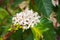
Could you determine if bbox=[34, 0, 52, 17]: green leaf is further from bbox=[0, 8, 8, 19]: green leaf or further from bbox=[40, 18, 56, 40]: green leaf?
bbox=[0, 8, 8, 19]: green leaf

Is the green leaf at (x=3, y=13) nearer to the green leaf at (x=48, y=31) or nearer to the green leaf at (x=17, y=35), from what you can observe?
the green leaf at (x=17, y=35)

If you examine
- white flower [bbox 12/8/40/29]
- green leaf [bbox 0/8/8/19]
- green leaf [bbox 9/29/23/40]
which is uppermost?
green leaf [bbox 0/8/8/19]

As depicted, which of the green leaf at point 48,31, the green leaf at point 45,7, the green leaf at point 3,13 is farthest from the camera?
the green leaf at point 3,13

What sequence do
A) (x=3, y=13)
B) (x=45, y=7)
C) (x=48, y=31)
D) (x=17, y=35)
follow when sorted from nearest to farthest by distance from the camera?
(x=45, y=7), (x=48, y=31), (x=17, y=35), (x=3, y=13)

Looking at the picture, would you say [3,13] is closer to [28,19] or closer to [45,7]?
[28,19]

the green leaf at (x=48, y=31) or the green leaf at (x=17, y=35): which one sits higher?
the green leaf at (x=17, y=35)

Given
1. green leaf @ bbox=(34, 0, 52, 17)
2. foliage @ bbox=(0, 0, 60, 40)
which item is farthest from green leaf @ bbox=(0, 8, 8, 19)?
green leaf @ bbox=(34, 0, 52, 17)

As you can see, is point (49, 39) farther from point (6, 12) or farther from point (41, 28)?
point (6, 12)

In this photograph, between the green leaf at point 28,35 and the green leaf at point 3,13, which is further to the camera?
the green leaf at point 3,13

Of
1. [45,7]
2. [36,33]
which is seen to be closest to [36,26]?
[36,33]

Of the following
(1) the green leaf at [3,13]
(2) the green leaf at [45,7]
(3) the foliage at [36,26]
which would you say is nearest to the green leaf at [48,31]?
(3) the foliage at [36,26]

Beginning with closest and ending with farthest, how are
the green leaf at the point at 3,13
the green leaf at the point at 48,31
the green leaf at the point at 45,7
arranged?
the green leaf at the point at 45,7 → the green leaf at the point at 48,31 → the green leaf at the point at 3,13
